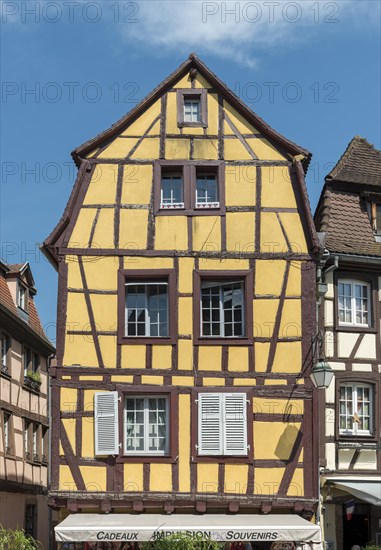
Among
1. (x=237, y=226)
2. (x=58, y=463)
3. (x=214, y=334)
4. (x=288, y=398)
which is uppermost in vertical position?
(x=237, y=226)

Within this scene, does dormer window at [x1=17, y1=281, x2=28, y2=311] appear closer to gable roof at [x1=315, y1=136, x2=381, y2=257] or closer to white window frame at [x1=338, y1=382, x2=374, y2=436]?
gable roof at [x1=315, y1=136, x2=381, y2=257]

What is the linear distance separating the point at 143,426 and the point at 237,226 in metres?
4.74

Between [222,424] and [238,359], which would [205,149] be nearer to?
[238,359]

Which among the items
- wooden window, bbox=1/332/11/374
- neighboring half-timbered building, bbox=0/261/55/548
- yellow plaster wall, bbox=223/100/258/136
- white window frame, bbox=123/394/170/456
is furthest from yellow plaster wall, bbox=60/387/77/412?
Answer: wooden window, bbox=1/332/11/374

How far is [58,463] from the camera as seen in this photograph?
1958 centimetres

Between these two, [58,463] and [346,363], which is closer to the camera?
[58,463]

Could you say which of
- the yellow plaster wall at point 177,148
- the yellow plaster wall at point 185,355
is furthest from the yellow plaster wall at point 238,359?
the yellow plaster wall at point 177,148

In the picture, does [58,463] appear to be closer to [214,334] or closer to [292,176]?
[214,334]

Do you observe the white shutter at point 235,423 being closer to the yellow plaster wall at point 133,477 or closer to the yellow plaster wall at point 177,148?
the yellow plaster wall at point 133,477

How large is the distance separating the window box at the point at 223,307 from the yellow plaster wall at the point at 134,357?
115cm

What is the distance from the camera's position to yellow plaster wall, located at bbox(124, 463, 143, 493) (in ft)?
64.1

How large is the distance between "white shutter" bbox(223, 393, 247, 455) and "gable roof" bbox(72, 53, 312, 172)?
5644 millimetres

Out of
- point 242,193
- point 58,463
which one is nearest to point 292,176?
point 242,193

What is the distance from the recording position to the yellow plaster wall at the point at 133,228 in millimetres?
20750
